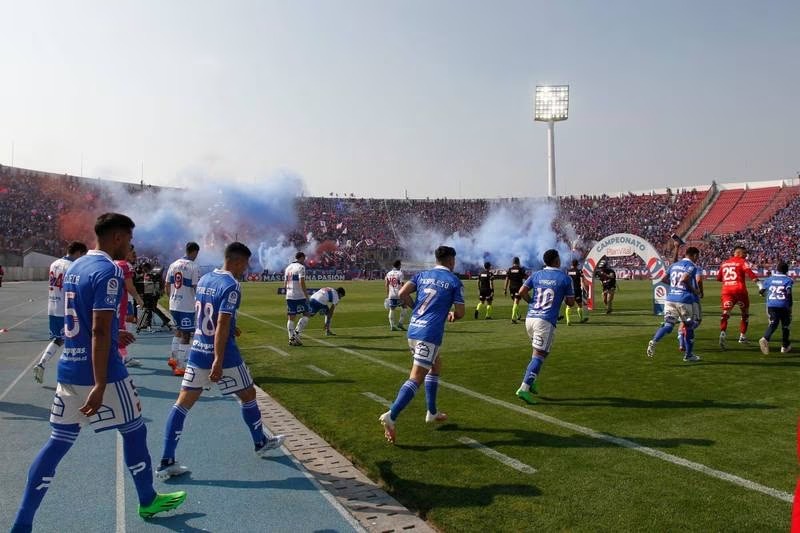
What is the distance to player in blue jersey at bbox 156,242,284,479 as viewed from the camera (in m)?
4.94

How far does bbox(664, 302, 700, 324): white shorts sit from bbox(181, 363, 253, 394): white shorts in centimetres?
847

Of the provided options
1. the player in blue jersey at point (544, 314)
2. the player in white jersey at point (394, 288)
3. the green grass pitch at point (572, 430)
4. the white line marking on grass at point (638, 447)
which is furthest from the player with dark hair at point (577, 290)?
the white line marking on grass at point (638, 447)

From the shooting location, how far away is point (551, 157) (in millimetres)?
79375

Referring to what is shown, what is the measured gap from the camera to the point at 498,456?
5.38 metres

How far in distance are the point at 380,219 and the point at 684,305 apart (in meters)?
68.8

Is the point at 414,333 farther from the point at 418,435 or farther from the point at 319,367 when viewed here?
the point at 319,367

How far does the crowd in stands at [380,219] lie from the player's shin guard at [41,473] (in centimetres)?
4476

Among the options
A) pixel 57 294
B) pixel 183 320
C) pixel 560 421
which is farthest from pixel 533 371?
pixel 57 294

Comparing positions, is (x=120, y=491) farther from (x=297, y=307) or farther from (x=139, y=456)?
(x=297, y=307)

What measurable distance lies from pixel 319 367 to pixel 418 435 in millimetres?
4498

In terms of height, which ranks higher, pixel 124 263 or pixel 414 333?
pixel 124 263

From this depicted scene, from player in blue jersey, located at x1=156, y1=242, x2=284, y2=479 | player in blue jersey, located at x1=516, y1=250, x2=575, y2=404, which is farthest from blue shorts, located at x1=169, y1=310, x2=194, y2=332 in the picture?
player in blue jersey, located at x1=516, y1=250, x2=575, y2=404

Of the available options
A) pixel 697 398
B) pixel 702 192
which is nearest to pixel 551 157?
pixel 702 192

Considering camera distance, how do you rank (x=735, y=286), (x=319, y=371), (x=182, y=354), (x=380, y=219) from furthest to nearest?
(x=380, y=219), (x=735, y=286), (x=182, y=354), (x=319, y=371)
